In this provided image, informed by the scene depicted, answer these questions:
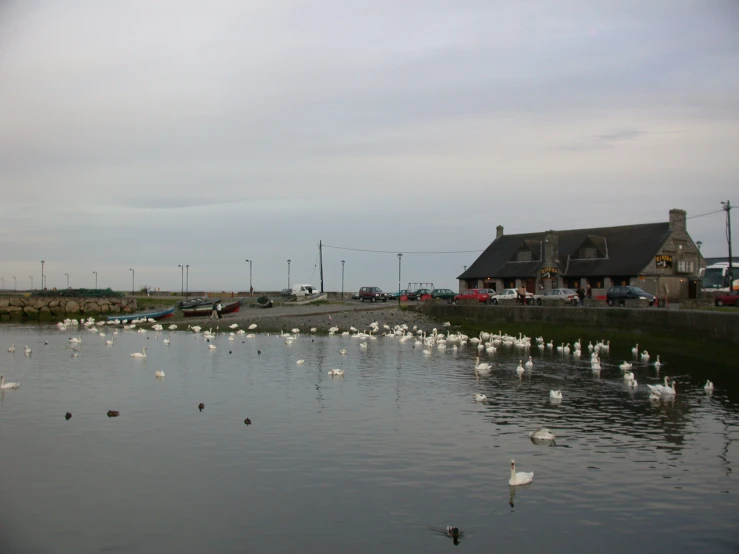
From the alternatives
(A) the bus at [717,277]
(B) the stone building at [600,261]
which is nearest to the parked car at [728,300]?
(B) the stone building at [600,261]

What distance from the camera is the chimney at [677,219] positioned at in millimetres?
70062

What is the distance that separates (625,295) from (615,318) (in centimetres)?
1085

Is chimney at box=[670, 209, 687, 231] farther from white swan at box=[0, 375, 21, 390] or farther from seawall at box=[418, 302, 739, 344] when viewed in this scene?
white swan at box=[0, 375, 21, 390]

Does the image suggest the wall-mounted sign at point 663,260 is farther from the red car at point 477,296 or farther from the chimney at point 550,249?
the red car at point 477,296

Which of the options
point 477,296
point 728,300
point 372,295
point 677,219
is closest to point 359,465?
point 728,300

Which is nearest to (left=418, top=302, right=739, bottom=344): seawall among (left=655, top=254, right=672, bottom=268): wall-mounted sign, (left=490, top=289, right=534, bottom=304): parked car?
(left=490, top=289, right=534, bottom=304): parked car

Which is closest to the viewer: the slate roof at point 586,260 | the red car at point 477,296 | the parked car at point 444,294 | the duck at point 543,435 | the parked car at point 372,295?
the duck at point 543,435

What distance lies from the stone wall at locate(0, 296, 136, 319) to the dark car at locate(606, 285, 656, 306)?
5531cm

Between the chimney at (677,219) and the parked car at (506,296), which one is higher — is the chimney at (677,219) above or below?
above

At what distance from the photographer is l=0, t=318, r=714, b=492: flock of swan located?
24.9 metres

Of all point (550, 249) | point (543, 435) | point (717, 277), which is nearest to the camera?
point (543, 435)

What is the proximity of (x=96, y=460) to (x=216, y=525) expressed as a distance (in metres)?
5.34

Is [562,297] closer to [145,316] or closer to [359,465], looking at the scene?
[145,316]

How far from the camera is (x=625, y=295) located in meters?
55.1
